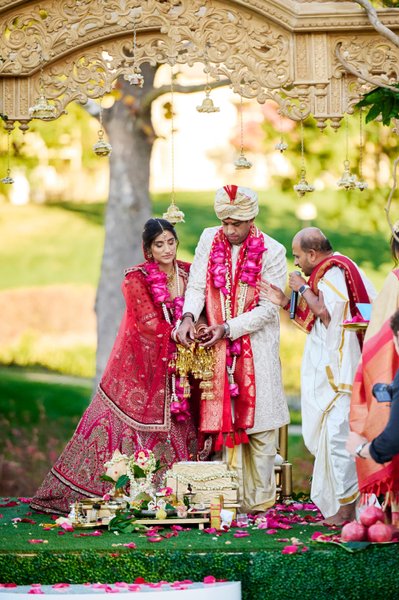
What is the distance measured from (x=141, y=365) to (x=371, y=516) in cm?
228

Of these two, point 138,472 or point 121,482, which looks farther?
point 138,472

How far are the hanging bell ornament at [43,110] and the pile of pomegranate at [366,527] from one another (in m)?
3.18

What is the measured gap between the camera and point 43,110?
8.73 meters

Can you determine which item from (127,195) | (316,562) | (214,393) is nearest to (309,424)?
(214,393)

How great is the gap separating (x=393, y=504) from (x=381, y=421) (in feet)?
1.67

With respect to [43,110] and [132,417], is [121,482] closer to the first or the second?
[132,417]

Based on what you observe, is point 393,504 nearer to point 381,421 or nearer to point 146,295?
point 381,421

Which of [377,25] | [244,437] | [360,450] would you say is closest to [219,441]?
[244,437]

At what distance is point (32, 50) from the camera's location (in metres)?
8.92

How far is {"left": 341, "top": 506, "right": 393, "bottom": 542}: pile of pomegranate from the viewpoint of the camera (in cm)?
749

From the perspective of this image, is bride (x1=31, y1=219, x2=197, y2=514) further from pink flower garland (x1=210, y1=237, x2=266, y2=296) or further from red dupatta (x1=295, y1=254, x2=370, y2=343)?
red dupatta (x1=295, y1=254, x2=370, y2=343)

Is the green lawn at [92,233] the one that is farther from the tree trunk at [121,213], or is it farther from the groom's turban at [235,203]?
the groom's turban at [235,203]

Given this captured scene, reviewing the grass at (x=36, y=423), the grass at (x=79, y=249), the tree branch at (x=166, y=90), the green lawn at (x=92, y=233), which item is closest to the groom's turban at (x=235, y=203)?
the tree branch at (x=166, y=90)

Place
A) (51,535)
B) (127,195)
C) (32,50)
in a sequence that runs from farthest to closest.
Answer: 1. (127,195)
2. (32,50)
3. (51,535)
